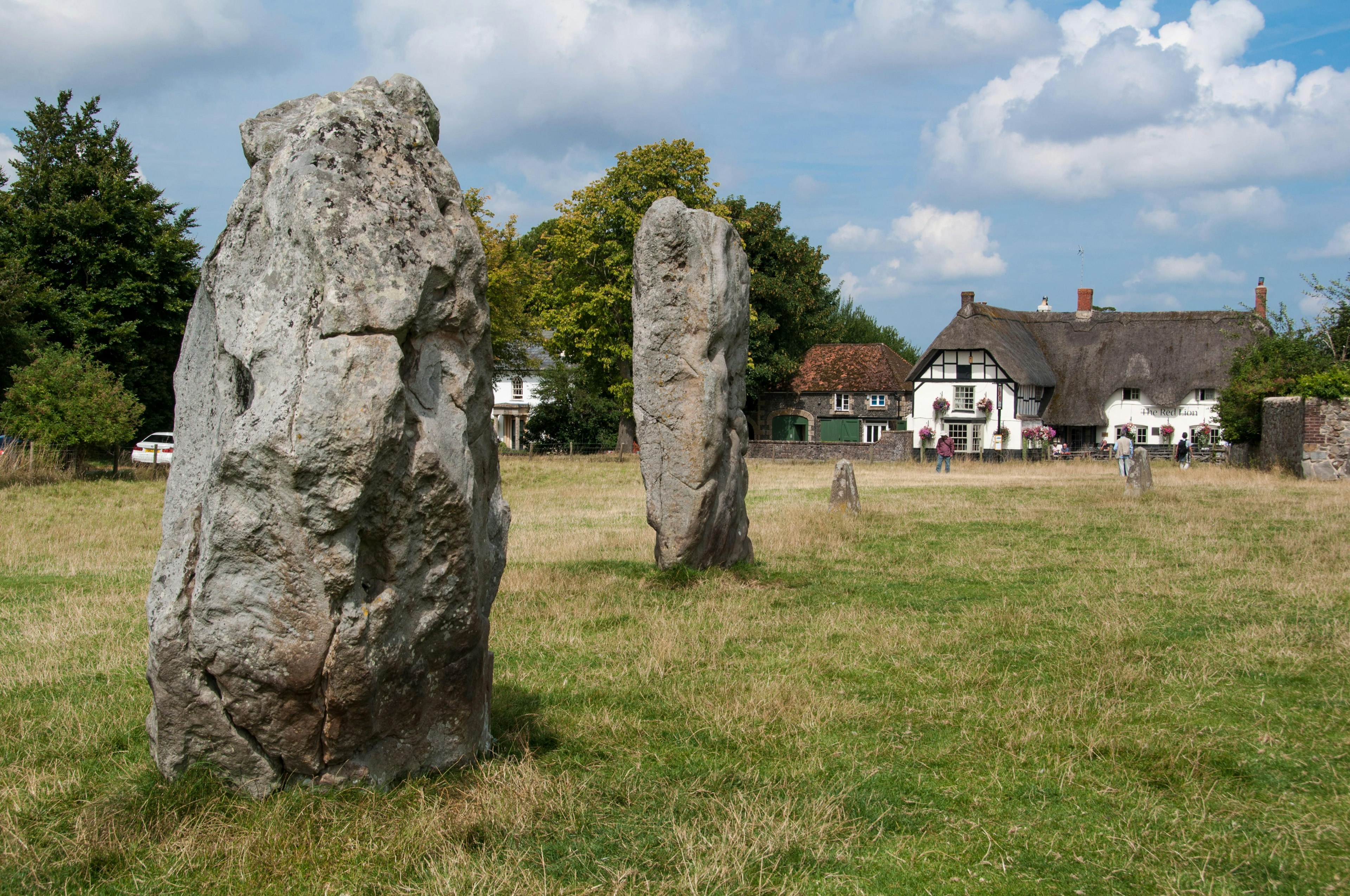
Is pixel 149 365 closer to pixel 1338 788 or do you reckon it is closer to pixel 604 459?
pixel 604 459

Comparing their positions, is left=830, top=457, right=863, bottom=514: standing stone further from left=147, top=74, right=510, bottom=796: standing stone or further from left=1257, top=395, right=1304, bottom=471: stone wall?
left=1257, top=395, right=1304, bottom=471: stone wall

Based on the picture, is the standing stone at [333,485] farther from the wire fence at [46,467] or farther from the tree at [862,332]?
the tree at [862,332]

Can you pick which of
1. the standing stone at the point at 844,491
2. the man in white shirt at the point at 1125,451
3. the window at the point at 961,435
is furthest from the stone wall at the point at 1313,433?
the window at the point at 961,435

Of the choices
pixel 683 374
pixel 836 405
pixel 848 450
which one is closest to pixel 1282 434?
pixel 848 450

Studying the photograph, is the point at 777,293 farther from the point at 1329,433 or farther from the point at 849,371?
the point at 1329,433

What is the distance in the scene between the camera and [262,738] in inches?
171

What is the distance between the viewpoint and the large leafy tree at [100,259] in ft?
108

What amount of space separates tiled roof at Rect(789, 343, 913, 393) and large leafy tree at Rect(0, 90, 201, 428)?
3197 centimetres

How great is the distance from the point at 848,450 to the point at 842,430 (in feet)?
41.0

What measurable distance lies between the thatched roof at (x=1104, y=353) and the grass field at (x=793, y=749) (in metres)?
44.3

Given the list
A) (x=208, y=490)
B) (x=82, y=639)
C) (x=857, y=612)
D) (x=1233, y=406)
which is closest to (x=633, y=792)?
(x=208, y=490)

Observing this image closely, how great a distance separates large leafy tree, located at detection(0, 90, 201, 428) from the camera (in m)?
32.9

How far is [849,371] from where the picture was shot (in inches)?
2261

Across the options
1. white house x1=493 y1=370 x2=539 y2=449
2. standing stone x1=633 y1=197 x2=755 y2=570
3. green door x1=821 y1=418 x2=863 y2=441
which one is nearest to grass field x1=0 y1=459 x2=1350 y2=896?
standing stone x1=633 y1=197 x2=755 y2=570
